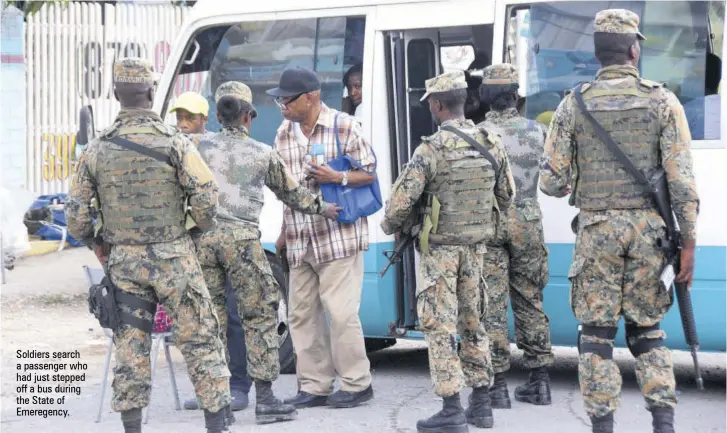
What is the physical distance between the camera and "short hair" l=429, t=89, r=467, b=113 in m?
6.11

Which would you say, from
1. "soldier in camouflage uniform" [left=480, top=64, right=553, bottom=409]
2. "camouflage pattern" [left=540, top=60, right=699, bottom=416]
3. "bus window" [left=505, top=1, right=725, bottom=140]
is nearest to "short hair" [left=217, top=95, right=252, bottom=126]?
"soldier in camouflage uniform" [left=480, top=64, right=553, bottom=409]

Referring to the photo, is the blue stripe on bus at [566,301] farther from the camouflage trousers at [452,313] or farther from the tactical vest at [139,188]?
the tactical vest at [139,188]

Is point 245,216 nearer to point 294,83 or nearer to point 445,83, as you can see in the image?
point 294,83

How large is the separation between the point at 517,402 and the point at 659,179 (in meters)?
2.07

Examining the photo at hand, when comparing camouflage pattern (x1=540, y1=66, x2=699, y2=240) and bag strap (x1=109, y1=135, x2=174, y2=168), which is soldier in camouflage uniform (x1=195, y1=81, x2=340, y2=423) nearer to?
bag strap (x1=109, y1=135, x2=174, y2=168)

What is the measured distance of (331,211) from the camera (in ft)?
21.5

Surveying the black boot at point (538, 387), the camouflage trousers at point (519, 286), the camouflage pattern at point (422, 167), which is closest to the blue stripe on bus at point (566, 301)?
the camouflage trousers at point (519, 286)

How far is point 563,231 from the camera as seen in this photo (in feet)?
23.0

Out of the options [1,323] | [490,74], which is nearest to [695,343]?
[490,74]

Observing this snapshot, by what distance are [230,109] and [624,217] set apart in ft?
7.33

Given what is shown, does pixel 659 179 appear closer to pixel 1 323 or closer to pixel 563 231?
pixel 563 231

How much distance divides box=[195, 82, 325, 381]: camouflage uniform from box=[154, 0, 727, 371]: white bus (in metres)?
1.07

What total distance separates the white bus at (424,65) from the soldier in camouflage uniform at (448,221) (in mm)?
992

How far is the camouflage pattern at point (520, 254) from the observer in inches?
264
